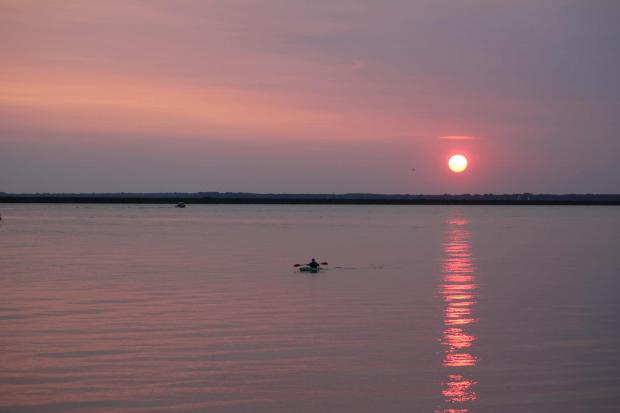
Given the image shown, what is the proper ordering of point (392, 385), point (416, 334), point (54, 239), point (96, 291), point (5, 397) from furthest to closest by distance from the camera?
point (54, 239)
point (96, 291)
point (416, 334)
point (392, 385)
point (5, 397)

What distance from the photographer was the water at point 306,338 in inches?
614

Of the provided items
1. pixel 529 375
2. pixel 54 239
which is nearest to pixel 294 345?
pixel 529 375

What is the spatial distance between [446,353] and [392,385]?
11.7 ft

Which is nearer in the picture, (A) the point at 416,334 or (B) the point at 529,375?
(B) the point at 529,375

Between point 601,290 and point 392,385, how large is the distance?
19558 millimetres

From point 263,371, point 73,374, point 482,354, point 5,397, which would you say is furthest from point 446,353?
point 5,397

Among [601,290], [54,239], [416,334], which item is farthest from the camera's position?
[54,239]

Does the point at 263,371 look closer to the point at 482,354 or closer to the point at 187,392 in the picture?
the point at 187,392

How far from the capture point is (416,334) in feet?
72.9

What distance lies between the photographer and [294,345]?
2052 centimetres

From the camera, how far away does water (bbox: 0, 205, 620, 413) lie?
15.6 m

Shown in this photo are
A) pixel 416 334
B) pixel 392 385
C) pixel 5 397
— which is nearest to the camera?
pixel 5 397

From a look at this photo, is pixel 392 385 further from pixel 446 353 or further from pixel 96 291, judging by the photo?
pixel 96 291

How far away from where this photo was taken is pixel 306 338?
2148 centimetres
